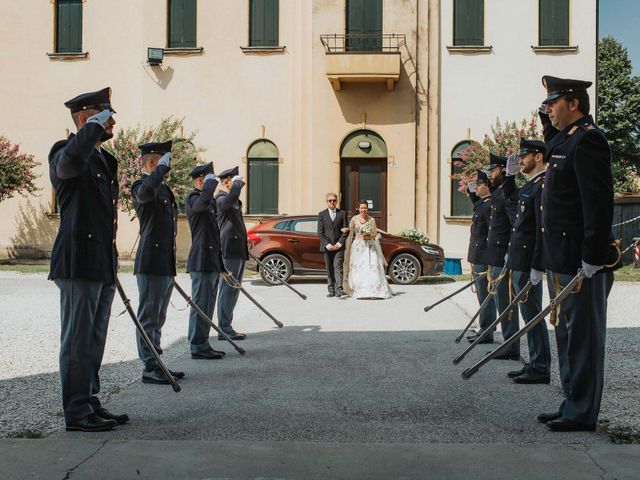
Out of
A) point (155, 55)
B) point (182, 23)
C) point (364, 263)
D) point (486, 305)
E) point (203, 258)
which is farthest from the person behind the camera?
point (182, 23)

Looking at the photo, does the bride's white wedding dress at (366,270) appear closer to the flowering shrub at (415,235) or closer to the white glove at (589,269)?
the flowering shrub at (415,235)

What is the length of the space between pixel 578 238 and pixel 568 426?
1.26 meters

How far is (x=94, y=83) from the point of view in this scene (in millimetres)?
25641

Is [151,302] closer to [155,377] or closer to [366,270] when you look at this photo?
[155,377]

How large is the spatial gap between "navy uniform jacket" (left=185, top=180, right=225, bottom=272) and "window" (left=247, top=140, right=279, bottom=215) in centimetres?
1587

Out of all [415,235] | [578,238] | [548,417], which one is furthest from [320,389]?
[415,235]

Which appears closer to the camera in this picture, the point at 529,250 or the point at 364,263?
the point at 529,250

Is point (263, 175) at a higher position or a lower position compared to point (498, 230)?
higher

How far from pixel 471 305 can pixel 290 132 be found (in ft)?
39.6

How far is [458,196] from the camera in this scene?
24.3 metres

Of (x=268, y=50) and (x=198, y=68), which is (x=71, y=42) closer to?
(x=198, y=68)

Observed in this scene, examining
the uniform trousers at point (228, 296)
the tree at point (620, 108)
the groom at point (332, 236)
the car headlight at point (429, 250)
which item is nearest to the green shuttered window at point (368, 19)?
the car headlight at point (429, 250)

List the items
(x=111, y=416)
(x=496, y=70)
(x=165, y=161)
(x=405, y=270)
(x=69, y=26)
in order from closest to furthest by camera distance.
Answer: (x=111, y=416)
(x=165, y=161)
(x=405, y=270)
(x=496, y=70)
(x=69, y=26)

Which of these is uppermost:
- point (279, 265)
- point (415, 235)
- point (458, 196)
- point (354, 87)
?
point (354, 87)
